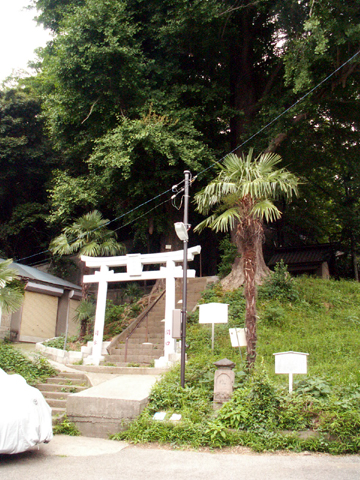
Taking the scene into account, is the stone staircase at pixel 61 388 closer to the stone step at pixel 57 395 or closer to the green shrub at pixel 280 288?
the stone step at pixel 57 395

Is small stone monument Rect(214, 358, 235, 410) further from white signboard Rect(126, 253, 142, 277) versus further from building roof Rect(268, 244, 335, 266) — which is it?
building roof Rect(268, 244, 335, 266)

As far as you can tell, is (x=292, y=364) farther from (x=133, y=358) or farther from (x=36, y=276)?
(x=36, y=276)

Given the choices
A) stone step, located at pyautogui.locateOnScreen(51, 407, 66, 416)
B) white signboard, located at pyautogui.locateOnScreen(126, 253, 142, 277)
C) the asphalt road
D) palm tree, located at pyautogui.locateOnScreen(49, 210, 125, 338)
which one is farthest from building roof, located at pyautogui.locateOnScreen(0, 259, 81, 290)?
the asphalt road

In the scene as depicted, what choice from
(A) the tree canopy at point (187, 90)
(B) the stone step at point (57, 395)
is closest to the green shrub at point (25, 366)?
(B) the stone step at point (57, 395)

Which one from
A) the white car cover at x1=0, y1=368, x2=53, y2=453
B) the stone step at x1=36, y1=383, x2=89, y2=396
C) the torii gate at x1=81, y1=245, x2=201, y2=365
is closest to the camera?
the white car cover at x1=0, y1=368, x2=53, y2=453

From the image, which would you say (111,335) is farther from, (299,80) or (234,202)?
(299,80)

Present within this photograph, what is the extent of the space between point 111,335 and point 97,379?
541 cm

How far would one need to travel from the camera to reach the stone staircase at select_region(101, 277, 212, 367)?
13.9 m

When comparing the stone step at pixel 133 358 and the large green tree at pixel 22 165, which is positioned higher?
the large green tree at pixel 22 165

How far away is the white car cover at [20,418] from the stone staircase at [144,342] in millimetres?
6746

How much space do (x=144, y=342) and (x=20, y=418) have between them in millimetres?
9224

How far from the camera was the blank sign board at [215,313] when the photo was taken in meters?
11.9

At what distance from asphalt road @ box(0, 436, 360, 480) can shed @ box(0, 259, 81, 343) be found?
11487mm

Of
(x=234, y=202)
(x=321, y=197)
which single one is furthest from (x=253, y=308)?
(x=321, y=197)
